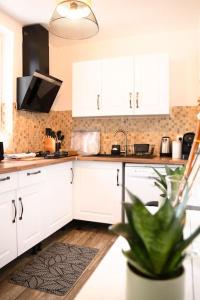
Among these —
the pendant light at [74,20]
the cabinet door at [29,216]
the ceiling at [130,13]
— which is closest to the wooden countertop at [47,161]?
the cabinet door at [29,216]

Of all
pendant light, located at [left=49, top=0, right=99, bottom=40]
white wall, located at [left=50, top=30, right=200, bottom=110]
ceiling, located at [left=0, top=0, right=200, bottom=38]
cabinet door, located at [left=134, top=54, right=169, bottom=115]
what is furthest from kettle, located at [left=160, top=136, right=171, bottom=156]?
pendant light, located at [left=49, top=0, right=99, bottom=40]

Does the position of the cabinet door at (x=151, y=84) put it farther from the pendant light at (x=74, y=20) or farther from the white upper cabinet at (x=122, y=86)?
the pendant light at (x=74, y=20)

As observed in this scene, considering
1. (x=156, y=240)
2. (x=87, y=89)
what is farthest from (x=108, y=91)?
(x=156, y=240)

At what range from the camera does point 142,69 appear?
306cm

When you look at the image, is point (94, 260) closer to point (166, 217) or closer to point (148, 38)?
point (166, 217)

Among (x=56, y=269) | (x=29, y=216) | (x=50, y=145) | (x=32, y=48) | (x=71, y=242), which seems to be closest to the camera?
(x=56, y=269)

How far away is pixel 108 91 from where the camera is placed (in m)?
3.20

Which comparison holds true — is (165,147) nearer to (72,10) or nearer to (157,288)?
(72,10)

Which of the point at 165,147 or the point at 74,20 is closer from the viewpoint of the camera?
the point at 74,20

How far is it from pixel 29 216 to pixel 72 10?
1.70 meters

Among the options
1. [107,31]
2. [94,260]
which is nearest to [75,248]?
[94,260]

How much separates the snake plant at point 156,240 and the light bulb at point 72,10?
1.72m

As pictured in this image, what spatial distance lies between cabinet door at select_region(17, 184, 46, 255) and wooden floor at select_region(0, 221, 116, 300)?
0.19m

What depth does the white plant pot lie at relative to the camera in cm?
45
